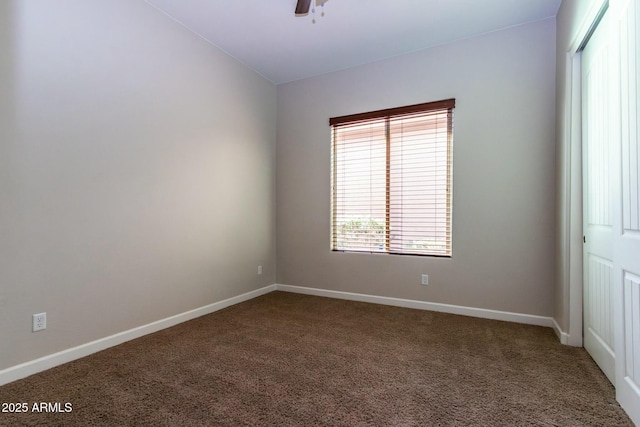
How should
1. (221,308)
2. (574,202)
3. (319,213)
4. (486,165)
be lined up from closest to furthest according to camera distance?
(574,202) → (486,165) → (221,308) → (319,213)

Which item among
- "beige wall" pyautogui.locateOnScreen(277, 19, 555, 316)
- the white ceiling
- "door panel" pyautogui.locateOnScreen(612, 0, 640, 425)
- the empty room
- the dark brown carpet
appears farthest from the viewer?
"beige wall" pyautogui.locateOnScreen(277, 19, 555, 316)

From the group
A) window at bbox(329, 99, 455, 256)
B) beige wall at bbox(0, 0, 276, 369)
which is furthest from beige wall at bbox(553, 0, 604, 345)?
beige wall at bbox(0, 0, 276, 369)

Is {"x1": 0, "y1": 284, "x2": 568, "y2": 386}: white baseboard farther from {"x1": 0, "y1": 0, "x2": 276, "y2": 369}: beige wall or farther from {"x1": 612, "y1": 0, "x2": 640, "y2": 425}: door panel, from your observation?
{"x1": 612, "y1": 0, "x2": 640, "y2": 425}: door panel

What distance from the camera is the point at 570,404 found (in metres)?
1.75

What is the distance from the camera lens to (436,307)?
11.3 ft

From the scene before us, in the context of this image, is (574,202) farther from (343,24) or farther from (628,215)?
(343,24)

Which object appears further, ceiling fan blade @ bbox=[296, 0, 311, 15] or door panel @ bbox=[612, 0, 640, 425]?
ceiling fan blade @ bbox=[296, 0, 311, 15]

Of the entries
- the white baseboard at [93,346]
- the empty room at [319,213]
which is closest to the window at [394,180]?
the empty room at [319,213]

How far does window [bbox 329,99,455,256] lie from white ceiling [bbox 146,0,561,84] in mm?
704

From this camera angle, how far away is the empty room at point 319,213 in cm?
180

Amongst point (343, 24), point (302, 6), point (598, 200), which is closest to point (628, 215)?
point (598, 200)

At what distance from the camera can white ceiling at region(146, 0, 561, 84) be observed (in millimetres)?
2783

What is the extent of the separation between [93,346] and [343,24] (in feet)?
11.8

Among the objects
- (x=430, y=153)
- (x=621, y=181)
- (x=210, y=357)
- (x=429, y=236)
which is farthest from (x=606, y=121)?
(x=210, y=357)
